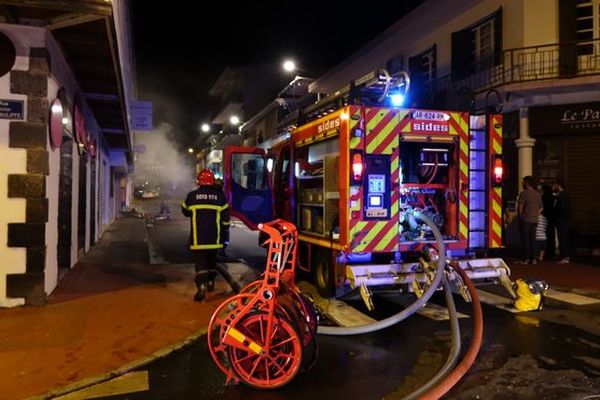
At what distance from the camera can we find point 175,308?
22.1ft

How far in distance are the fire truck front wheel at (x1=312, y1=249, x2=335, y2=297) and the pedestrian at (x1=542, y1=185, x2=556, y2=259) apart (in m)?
6.57

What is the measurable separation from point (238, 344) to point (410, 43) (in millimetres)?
16372

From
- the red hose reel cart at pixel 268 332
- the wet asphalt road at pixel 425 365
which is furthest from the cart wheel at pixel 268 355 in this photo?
the wet asphalt road at pixel 425 365

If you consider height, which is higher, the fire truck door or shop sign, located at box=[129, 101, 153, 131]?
shop sign, located at box=[129, 101, 153, 131]

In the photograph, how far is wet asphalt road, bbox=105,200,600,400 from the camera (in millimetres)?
4117

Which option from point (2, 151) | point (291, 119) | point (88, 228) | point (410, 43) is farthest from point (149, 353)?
point (410, 43)

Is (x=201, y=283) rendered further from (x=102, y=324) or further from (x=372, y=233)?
(x=372, y=233)

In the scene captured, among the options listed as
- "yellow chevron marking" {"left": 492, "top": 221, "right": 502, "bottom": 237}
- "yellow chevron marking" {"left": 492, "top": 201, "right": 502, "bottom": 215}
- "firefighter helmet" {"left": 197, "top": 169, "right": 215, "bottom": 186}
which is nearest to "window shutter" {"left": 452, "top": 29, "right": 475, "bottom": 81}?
"yellow chevron marking" {"left": 492, "top": 201, "right": 502, "bottom": 215}

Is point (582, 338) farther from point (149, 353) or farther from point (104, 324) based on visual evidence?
point (104, 324)

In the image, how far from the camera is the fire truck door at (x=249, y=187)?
9945mm

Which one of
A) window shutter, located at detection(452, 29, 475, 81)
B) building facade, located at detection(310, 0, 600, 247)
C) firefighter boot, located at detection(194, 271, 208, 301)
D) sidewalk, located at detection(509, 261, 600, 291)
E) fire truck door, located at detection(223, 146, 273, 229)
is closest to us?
firefighter boot, located at detection(194, 271, 208, 301)

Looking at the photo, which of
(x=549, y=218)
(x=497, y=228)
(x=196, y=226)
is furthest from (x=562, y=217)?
(x=196, y=226)

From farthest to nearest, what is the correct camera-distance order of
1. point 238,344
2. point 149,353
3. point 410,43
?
1. point 410,43
2. point 149,353
3. point 238,344

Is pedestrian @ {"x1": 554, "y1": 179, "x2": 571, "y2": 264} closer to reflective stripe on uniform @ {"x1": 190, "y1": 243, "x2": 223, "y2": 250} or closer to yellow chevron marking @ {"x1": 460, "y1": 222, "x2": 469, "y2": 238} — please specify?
yellow chevron marking @ {"x1": 460, "y1": 222, "x2": 469, "y2": 238}
